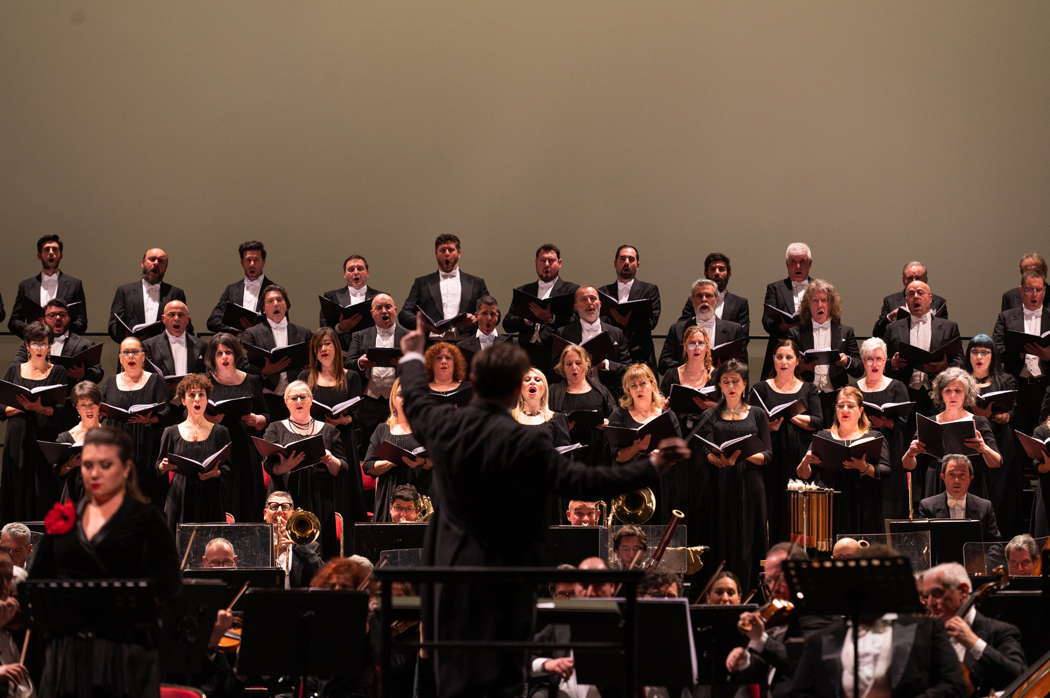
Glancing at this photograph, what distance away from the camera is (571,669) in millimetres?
4645

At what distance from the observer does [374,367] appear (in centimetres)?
763

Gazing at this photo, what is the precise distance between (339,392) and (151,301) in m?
1.62

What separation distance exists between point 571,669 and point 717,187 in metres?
5.70

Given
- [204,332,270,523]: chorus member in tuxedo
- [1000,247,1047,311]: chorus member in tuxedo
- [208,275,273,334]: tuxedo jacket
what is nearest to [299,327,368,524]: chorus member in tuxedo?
[204,332,270,523]: chorus member in tuxedo

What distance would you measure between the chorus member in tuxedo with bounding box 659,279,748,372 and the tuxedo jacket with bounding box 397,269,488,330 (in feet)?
3.53

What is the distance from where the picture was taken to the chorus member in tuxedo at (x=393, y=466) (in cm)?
695

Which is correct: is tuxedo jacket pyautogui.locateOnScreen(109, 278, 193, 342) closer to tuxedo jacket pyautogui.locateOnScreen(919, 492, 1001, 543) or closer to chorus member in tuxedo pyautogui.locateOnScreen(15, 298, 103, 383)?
chorus member in tuxedo pyautogui.locateOnScreen(15, 298, 103, 383)

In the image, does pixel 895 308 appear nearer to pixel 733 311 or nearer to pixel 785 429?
pixel 733 311

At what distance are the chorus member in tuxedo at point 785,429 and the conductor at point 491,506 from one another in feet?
12.9

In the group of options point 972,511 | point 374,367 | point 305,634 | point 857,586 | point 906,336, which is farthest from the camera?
point 906,336

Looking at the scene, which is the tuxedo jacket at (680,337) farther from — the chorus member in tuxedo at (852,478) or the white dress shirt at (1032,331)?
the white dress shirt at (1032,331)

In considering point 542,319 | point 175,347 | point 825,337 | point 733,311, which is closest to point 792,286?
point 733,311

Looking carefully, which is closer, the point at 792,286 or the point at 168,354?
the point at 168,354

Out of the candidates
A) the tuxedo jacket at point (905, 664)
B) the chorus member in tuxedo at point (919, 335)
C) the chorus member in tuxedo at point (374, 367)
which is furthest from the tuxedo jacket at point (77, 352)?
the tuxedo jacket at point (905, 664)
